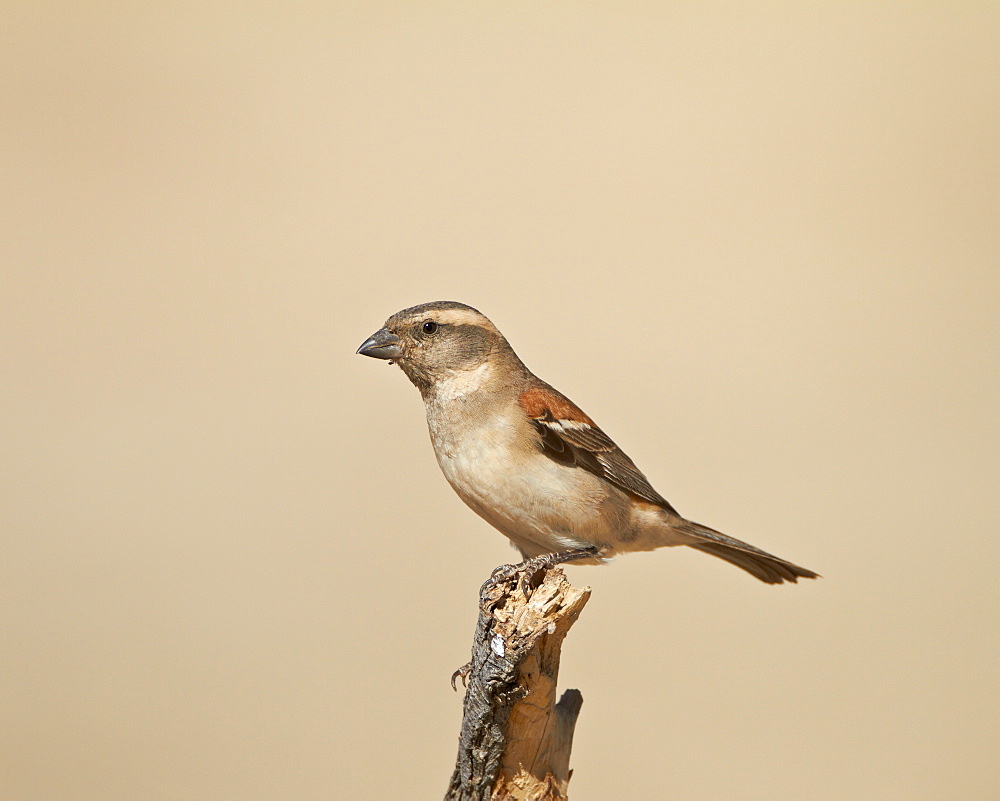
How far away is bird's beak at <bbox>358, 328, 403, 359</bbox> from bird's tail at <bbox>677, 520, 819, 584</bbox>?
1.55 metres

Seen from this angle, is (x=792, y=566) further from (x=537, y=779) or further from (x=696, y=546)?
(x=537, y=779)

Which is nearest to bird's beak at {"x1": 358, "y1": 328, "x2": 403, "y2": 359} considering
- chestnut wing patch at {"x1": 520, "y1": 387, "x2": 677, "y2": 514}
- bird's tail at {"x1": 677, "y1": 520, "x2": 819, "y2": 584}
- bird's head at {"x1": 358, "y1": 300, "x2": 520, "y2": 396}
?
bird's head at {"x1": 358, "y1": 300, "x2": 520, "y2": 396}

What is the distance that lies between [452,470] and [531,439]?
1.18ft

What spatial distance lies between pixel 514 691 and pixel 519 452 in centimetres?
98

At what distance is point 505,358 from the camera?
4.12 meters

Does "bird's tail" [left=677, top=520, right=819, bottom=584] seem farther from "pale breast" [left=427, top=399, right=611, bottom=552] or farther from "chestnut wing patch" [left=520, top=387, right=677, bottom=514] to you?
"pale breast" [left=427, top=399, right=611, bottom=552]

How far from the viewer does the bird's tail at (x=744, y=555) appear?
4.21 metres

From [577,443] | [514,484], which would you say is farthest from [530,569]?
[577,443]

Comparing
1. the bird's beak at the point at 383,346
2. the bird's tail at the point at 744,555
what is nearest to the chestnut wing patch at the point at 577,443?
the bird's tail at the point at 744,555

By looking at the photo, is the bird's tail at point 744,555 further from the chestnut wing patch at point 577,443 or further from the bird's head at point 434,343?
the bird's head at point 434,343

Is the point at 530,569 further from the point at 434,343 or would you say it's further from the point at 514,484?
the point at 434,343

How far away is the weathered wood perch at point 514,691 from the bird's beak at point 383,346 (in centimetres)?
115

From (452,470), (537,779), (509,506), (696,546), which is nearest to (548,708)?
(537,779)

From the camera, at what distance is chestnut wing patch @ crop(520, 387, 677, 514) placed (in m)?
3.89
